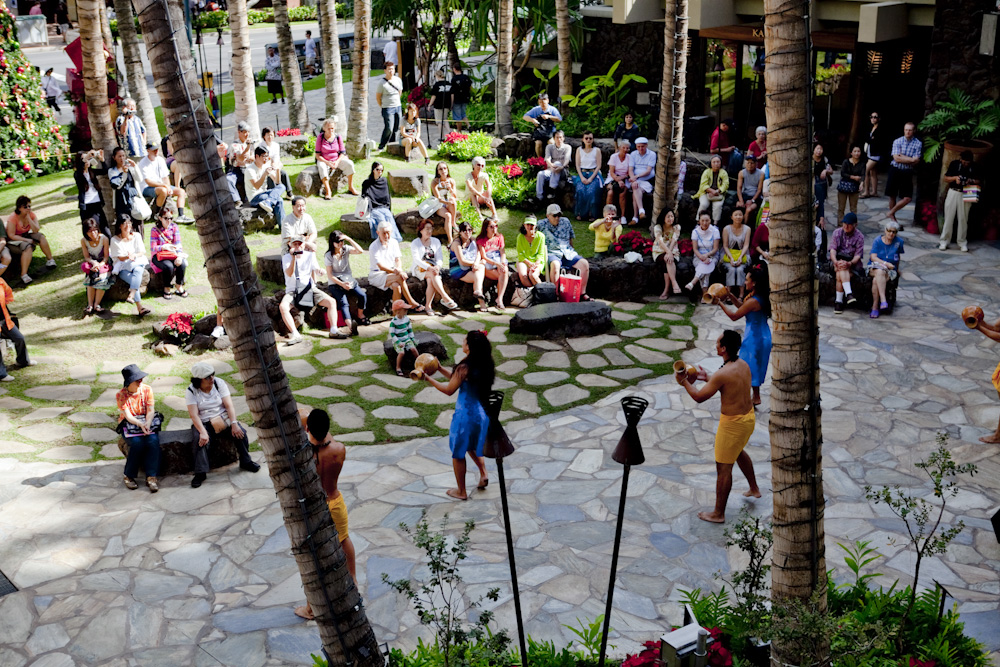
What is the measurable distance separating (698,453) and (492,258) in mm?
4696

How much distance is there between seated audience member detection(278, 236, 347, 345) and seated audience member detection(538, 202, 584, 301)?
3149 mm

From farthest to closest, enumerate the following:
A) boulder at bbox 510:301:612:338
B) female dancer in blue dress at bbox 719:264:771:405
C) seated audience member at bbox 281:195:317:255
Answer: seated audience member at bbox 281:195:317:255
boulder at bbox 510:301:612:338
female dancer in blue dress at bbox 719:264:771:405

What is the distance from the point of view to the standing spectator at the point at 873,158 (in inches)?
670

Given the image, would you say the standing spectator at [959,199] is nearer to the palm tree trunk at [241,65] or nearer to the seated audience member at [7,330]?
the palm tree trunk at [241,65]

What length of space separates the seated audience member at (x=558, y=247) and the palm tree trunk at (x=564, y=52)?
8.28 meters

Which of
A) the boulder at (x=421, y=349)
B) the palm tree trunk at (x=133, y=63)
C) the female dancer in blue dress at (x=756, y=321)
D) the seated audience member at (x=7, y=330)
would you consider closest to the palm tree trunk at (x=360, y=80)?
the palm tree trunk at (x=133, y=63)

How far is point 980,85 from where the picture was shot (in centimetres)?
1557

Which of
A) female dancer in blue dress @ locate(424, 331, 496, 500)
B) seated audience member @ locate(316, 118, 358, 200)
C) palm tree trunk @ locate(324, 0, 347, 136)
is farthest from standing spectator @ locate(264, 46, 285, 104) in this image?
female dancer in blue dress @ locate(424, 331, 496, 500)

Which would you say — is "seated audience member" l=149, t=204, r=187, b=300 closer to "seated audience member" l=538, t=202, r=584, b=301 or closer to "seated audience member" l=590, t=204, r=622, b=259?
"seated audience member" l=538, t=202, r=584, b=301

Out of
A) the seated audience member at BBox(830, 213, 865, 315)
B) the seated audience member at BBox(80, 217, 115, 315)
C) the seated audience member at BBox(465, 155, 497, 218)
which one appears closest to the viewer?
the seated audience member at BBox(80, 217, 115, 315)

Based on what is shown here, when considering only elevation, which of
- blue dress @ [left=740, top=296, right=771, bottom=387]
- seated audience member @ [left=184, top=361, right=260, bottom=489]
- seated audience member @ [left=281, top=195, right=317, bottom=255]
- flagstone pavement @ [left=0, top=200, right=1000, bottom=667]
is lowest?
flagstone pavement @ [left=0, top=200, right=1000, bottom=667]

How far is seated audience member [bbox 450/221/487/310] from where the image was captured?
12.9 meters

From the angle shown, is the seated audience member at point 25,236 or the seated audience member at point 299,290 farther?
the seated audience member at point 25,236

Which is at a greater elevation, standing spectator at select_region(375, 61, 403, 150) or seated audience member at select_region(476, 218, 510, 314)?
standing spectator at select_region(375, 61, 403, 150)
